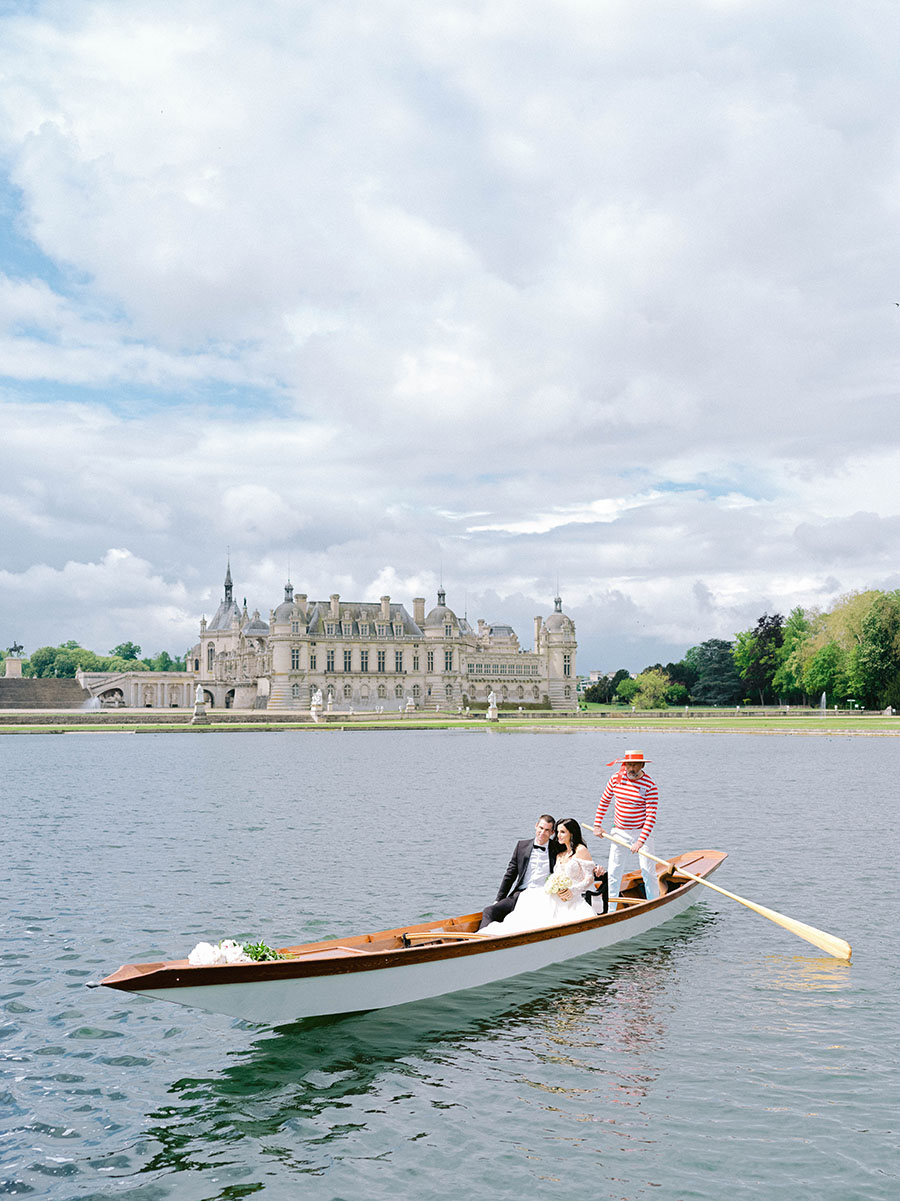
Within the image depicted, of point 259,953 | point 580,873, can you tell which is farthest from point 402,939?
point 580,873

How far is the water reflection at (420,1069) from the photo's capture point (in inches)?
399

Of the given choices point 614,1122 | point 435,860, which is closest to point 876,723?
point 435,860

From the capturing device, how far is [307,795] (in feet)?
132

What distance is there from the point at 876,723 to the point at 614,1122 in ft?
267

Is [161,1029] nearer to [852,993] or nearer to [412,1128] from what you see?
[412,1128]

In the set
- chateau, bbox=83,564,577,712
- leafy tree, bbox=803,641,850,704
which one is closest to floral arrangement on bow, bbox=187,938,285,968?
leafy tree, bbox=803,641,850,704

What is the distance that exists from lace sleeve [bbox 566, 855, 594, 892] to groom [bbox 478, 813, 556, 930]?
30 centimetres

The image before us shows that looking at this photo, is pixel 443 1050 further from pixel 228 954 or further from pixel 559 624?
pixel 559 624

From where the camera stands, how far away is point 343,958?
11.6m

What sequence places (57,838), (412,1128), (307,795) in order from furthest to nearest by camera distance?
(307,795) < (57,838) < (412,1128)

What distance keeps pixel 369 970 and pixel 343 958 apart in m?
0.48

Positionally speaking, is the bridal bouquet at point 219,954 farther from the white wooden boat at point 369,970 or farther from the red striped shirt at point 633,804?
the red striped shirt at point 633,804

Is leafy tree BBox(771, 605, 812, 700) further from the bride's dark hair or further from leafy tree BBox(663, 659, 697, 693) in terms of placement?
the bride's dark hair

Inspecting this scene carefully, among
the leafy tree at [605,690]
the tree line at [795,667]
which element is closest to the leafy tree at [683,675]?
the tree line at [795,667]
